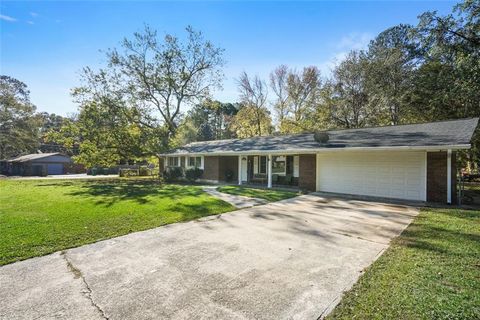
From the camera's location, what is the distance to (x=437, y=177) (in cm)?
1051

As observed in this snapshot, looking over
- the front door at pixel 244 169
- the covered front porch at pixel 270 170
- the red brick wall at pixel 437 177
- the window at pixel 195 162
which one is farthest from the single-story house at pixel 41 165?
the red brick wall at pixel 437 177

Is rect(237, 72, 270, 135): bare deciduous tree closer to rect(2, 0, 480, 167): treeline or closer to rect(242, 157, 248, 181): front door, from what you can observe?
rect(2, 0, 480, 167): treeline

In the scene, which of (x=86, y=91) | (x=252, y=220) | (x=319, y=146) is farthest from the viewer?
(x=86, y=91)

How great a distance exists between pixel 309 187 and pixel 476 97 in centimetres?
1234

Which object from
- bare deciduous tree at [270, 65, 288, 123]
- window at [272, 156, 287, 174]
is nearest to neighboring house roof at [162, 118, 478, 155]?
window at [272, 156, 287, 174]

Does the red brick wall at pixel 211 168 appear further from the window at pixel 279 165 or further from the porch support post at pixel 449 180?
the porch support post at pixel 449 180

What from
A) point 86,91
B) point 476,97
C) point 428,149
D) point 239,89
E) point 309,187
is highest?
point 239,89

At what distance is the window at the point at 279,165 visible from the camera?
16.5 m

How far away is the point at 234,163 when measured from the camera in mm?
19812

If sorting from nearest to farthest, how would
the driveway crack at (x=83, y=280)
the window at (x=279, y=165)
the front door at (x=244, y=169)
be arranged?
the driveway crack at (x=83, y=280), the window at (x=279, y=165), the front door at (x=244, y=169)

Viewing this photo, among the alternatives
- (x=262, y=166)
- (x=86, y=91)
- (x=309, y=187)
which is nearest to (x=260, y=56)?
(x=262, y=166)

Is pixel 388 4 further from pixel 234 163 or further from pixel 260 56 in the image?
pixel 234 163

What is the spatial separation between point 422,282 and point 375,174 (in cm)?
952

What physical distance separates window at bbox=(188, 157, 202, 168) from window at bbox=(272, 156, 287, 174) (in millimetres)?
6942
